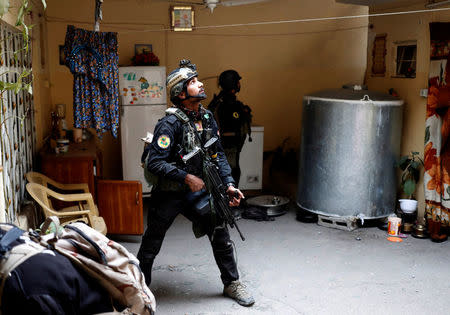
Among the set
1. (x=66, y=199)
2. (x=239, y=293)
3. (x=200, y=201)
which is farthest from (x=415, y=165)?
(x=66, y=199)

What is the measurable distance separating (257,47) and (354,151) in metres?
2.68

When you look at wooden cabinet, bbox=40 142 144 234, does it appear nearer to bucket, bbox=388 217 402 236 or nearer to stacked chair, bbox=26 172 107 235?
stacked chair, bbox=26 172 107 235

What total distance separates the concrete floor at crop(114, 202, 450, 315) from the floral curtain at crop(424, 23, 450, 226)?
45 centimetres

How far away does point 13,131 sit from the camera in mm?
3764

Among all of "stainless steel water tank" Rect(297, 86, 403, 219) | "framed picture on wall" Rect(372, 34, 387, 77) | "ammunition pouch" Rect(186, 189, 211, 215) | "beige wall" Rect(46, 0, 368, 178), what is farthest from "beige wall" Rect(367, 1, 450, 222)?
"ammunition pouch" Rect(186, 189, 211, 215)

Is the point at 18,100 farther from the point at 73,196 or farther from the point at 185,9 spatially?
the point at 185,9

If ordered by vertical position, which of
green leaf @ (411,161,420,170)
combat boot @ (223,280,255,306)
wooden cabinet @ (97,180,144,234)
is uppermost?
green leaf @ (411,161,420,170)

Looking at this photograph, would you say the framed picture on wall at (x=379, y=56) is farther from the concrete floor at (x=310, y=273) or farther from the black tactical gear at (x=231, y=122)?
the concrete floor at (x=310, y=273)

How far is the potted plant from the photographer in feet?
17.3

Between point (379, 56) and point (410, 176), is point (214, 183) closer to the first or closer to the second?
point (410, 176)

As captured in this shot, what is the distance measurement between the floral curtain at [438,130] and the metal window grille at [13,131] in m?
4.00

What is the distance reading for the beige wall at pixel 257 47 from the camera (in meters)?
6.43

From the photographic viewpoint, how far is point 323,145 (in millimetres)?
5387

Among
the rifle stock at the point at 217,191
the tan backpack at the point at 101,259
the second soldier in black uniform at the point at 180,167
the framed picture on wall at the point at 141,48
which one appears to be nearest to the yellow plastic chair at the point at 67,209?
the second soldier in black uniform at the point at 180,167
